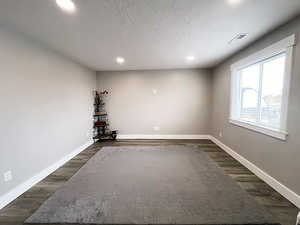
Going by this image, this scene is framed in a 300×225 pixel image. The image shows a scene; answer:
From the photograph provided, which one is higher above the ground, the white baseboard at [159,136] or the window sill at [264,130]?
the window sill at [264,130]

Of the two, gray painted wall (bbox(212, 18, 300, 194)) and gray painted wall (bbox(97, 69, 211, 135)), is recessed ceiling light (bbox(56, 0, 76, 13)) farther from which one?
gray painted wall (bbox(97, 69, 211, 135))

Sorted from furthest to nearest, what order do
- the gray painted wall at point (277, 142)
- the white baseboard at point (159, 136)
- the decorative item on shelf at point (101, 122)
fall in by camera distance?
the white baseboard at point (159, 136), the decorative item on shelf at point (101, 122), the gray painted wall at point (277, 142)

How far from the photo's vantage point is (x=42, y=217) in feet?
5.15

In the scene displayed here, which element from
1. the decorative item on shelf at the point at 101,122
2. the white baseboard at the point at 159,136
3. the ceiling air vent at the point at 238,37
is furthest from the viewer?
the white baseboard at the point at 159,136

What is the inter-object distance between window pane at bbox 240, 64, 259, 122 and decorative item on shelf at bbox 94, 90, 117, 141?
3793 mm

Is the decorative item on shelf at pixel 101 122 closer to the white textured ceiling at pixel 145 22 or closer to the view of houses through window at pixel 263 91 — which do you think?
the white textured ceiling at pixel 145 22

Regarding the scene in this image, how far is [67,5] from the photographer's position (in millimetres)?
1483

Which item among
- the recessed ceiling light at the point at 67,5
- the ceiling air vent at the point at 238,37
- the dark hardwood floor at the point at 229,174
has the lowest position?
the dark hardwood floor at the point at 229,174

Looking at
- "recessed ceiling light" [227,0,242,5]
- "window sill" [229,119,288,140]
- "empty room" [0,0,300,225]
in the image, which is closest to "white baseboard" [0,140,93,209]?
"empty room" [0,0,300,225]

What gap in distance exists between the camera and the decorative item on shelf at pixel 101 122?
467cm

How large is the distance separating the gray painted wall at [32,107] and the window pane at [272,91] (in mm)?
3862

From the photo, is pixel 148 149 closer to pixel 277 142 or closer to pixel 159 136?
pixel 159 136

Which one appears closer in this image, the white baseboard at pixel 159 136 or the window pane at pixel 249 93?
the window pane at pixel 249 93

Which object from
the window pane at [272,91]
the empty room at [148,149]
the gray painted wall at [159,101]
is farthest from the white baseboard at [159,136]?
the window pane at [272,91]
